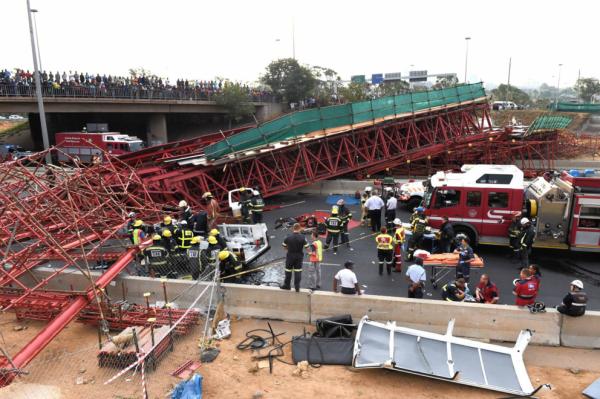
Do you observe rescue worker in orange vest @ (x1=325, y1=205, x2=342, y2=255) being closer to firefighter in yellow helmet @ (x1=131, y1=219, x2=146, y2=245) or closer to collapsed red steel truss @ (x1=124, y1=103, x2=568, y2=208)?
firefighter in yellow helmet @ (x1=131, y1=219, x2=146, y2=245)

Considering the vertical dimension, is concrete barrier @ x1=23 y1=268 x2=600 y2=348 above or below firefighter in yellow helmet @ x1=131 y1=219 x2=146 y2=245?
below

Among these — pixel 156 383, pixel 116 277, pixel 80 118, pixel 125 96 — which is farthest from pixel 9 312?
pixel 80 118

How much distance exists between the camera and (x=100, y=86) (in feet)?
94.3

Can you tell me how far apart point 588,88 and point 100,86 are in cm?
8174

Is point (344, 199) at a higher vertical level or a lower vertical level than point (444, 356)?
higher

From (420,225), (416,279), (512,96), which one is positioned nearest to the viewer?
(416,279)

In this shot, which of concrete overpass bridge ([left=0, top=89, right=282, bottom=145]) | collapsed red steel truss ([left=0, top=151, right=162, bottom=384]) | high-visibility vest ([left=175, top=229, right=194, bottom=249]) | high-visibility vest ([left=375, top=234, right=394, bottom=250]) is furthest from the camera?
concrete overpass bridge ([left=0, top=89, right=282, bottom=145])

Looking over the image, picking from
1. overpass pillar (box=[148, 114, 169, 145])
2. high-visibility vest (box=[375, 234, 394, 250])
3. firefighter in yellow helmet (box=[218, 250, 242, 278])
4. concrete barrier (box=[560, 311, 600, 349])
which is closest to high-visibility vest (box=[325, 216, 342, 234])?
high-visibility vest (box=[375, 234, 394, 250])

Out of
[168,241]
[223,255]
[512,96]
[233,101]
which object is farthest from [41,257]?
[512,96]

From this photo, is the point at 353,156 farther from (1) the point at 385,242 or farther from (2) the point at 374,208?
(1) the point at 385,242

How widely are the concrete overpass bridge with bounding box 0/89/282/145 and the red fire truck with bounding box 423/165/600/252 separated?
77.6 ft

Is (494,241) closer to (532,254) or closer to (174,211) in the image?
(532,254)

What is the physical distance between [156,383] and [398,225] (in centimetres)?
687

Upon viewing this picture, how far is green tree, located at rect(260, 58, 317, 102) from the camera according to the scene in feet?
151
